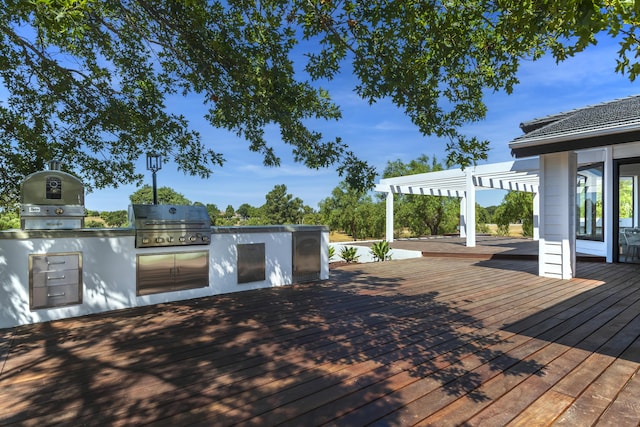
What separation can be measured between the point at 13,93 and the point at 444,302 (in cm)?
773

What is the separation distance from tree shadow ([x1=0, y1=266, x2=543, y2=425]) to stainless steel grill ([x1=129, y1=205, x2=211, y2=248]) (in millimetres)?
862

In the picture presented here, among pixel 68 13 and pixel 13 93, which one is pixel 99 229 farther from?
pixel 13 93

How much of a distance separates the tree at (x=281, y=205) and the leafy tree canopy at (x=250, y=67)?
25.3 m

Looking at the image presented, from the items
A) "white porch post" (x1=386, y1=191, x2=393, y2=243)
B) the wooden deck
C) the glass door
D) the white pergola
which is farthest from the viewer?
"white porch post" (x1=386, y1=191, x2=393, y2=243)

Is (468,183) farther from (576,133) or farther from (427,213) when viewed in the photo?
(427,213)

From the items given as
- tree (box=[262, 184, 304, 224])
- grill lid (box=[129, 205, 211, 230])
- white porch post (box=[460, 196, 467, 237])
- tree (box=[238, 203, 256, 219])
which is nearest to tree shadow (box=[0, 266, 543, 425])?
grill lid (box=[129, 205, 211, 230])

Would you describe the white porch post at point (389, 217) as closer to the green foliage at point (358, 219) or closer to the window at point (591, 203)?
the green foliage at point (358, 219)

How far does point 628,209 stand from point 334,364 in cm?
992

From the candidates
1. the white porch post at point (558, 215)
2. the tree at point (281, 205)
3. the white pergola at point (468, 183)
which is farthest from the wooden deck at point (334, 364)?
the tree at point (281, 205)

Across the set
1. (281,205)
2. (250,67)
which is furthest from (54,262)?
(281,205)

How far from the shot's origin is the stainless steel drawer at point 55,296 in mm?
3627

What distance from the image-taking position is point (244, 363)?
2551 millimetres

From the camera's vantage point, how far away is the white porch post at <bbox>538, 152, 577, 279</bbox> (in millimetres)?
5977

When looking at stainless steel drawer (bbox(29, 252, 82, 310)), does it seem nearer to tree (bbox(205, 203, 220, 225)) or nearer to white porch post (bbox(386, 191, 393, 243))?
tree (bbox(205, 203, 220, 225))
